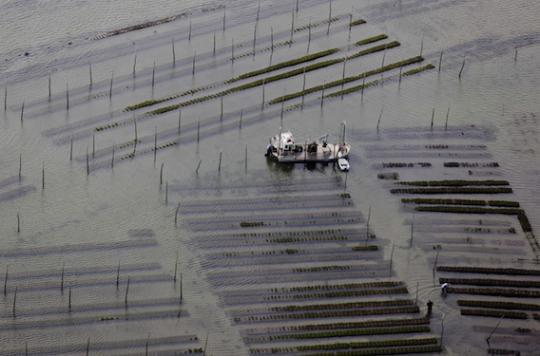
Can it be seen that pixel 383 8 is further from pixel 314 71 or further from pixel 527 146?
pixel 527 146

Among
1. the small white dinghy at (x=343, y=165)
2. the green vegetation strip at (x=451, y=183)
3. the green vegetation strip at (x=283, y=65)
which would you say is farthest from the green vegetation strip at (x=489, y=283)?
the green vegetation strip at (x=283, y=65)

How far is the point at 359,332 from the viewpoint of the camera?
119 feet

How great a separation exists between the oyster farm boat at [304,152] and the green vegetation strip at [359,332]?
379 inches

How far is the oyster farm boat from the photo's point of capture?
44219 millimetres

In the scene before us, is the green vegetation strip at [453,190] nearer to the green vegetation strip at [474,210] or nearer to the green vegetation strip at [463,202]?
the green vegetation strip at [463,202]

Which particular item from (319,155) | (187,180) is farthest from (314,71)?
(187,180)

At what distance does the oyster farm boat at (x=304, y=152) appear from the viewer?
44.2 m

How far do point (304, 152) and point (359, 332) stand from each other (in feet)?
34.1

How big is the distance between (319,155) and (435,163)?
4.87 metres

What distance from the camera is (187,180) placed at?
43.0 m

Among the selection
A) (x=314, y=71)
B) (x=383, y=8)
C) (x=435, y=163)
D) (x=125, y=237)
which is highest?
(x=383, y=8)

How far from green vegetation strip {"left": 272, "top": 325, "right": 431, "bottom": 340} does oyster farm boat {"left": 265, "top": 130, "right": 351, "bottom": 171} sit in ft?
31.6

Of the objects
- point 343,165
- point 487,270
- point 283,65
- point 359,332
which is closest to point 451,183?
point 343,165

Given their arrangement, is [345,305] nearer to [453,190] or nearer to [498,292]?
[498,292]
